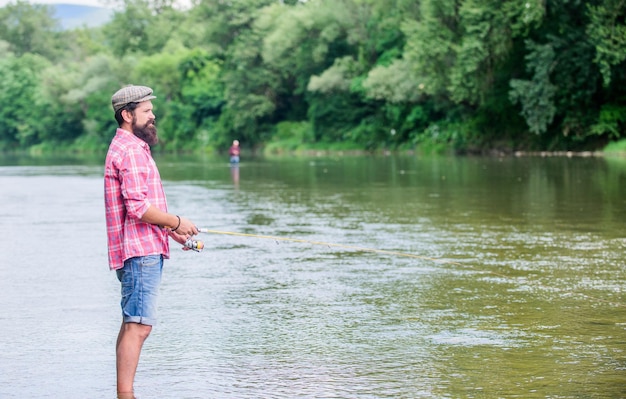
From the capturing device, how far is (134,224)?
18.5ft

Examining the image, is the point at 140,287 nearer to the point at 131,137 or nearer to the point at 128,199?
the point at 128,199

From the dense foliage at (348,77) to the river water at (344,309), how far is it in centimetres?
3020

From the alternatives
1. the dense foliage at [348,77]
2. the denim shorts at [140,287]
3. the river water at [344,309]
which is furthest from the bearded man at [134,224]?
the dense foliage at [348,77]

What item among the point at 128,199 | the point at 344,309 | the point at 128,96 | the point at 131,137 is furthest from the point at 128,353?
the point at 344,309

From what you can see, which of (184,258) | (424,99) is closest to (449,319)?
(184,258)

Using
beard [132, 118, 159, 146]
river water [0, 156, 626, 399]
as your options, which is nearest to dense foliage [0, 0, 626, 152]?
river water [0, 156, 626, 399]

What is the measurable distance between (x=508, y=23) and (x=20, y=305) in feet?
133

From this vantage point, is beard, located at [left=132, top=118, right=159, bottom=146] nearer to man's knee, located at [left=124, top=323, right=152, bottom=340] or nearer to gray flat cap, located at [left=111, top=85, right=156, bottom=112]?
gray flat cap, located at [left=111, top=85, right=156, bottom=112]

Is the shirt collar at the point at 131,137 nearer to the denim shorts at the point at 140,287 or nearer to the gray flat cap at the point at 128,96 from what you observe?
the gray flat cap at the point at 128,96

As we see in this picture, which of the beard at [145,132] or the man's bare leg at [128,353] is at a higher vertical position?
the beard at [145,132]

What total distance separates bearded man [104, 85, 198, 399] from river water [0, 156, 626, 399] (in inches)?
15.4

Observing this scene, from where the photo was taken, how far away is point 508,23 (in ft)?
153

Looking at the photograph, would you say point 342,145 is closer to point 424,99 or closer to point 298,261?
point 424,99

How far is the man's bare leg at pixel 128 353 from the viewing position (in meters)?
5.68
